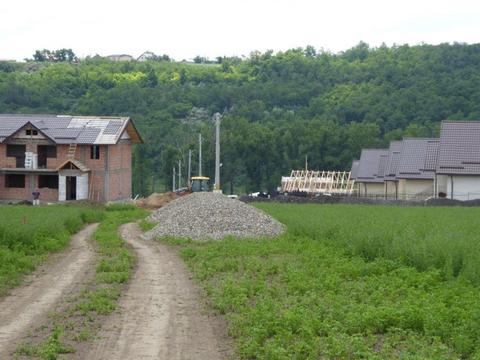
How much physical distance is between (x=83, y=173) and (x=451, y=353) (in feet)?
161

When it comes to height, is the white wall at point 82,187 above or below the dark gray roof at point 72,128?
below

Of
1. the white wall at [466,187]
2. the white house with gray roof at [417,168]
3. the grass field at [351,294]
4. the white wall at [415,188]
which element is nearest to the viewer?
the grass field at [351,294]

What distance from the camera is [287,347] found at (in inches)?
491

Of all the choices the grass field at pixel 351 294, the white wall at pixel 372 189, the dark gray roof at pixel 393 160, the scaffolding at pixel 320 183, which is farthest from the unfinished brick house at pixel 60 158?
the grass field at pixel 351 294

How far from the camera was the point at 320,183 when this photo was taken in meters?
78.4

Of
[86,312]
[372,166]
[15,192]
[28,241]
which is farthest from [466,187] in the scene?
[86,312]

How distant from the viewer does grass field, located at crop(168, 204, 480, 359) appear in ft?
40.8

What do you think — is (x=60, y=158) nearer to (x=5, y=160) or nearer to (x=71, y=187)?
(x=71, y=187)

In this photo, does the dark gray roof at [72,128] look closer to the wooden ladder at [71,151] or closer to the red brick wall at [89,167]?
the wooden ladder at [71,151]

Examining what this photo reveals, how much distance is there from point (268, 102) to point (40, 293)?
4190 inches

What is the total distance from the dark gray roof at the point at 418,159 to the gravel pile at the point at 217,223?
25088mm

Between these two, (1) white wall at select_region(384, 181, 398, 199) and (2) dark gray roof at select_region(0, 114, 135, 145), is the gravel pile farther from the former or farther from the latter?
(1) white wall at select_region(384, 181, 398, 199)

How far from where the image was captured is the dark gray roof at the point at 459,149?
52844mm

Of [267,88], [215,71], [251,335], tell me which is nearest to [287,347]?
[251,335]
